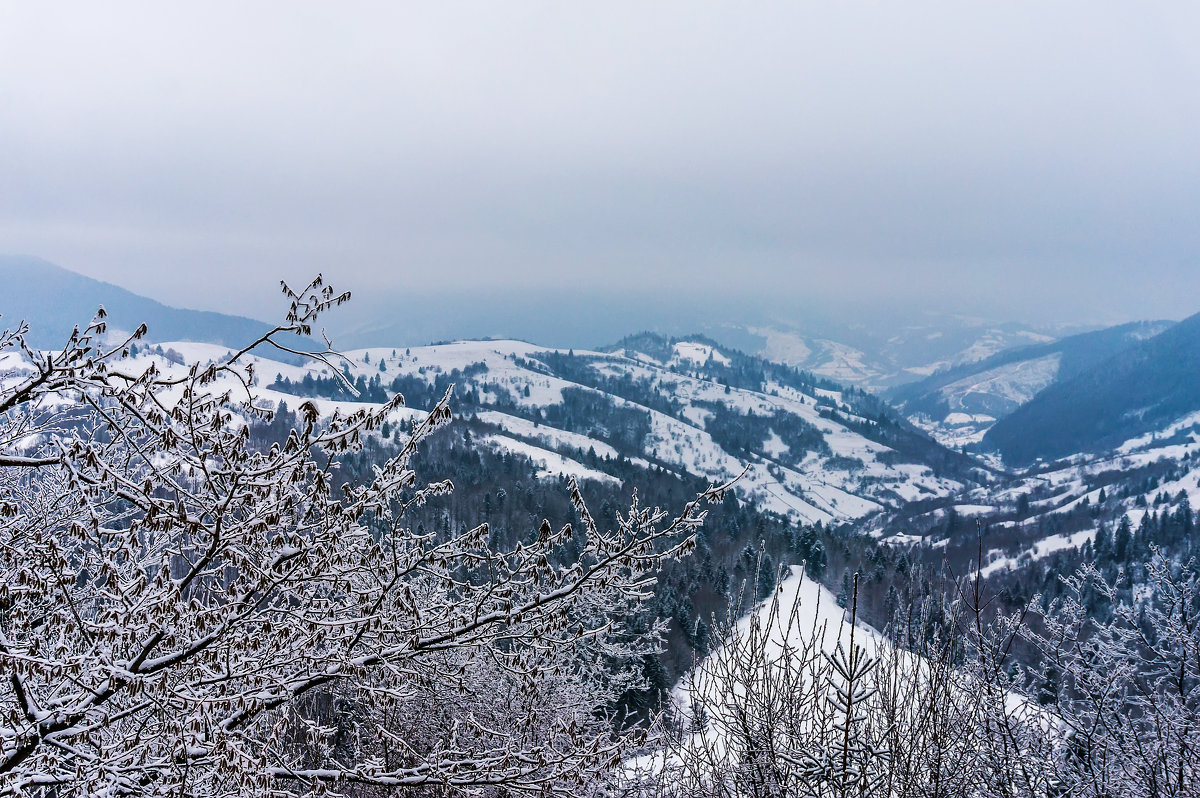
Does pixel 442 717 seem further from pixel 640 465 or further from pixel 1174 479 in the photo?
pixel 1174 479

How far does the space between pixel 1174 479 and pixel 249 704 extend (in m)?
229

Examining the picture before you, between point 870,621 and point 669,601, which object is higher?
point 669,601

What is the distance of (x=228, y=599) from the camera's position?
4.77 m

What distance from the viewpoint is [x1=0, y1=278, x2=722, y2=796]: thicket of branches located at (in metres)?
4.29

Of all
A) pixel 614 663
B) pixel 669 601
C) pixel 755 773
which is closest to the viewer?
pixel 755 773

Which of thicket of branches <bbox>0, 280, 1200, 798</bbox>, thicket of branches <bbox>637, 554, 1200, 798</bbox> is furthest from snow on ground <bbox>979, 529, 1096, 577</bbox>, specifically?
thicket of branches <bbox>0, 280, 1200, 798</bbox>

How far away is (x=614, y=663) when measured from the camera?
3719 centimetres

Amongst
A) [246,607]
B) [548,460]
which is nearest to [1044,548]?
[548,460]

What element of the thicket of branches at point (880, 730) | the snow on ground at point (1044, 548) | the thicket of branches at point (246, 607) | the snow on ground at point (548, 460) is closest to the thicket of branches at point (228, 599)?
the thicket of branches at point (246, 607)

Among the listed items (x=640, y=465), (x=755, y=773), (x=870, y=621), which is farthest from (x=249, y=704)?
(x=640, y=465)

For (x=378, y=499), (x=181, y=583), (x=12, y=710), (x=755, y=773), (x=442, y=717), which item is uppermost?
(x=378, y=499)

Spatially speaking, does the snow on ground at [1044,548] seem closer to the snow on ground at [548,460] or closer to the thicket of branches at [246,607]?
the snow on ground at [548,460]

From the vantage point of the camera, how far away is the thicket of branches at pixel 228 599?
429 cm

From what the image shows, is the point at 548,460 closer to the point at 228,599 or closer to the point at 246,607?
the point at 246,607
